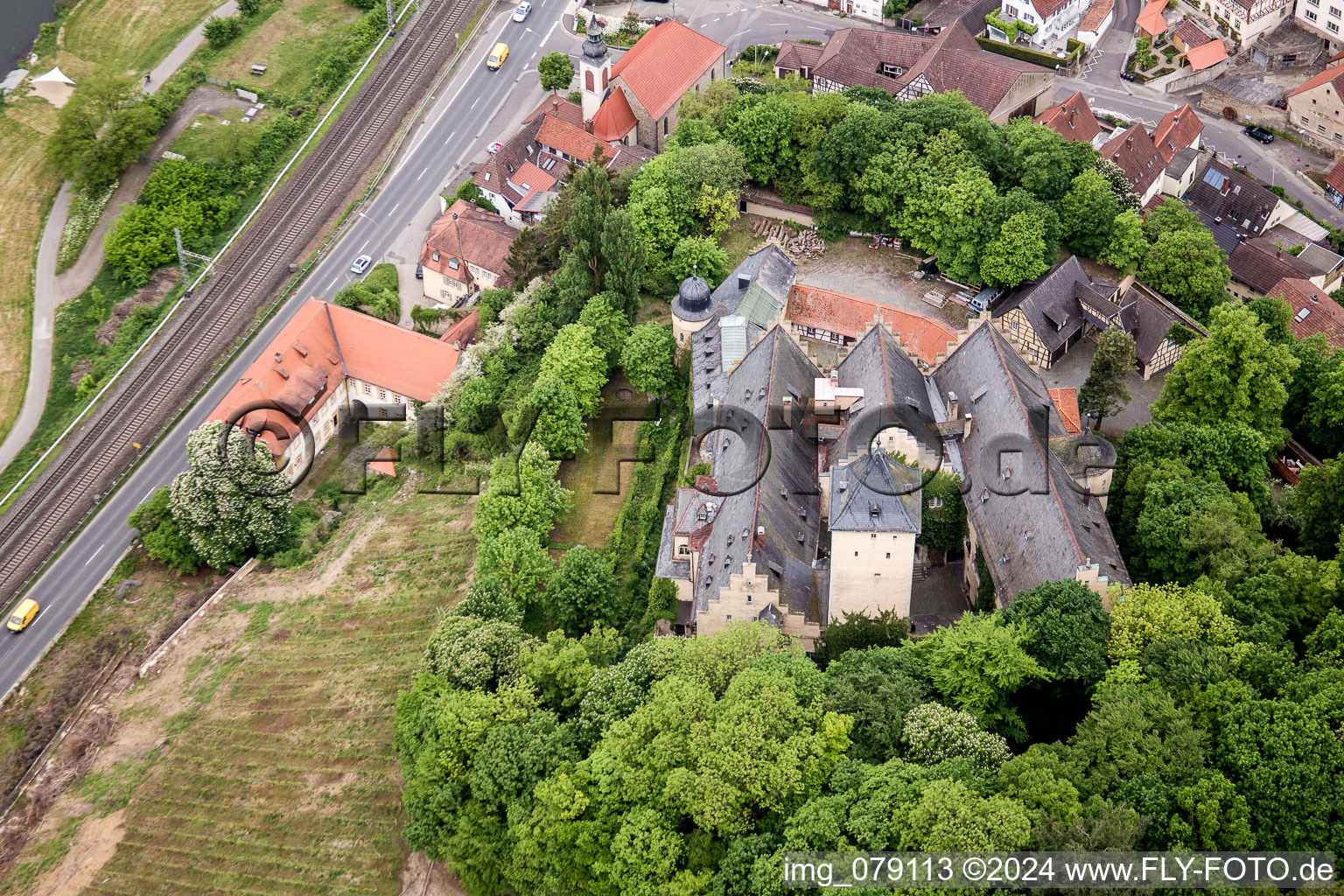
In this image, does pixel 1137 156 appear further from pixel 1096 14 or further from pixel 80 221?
pixel 80 221

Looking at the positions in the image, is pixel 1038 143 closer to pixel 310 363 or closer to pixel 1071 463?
pixel 1071 463

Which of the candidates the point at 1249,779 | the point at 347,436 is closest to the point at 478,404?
the point at 347,436

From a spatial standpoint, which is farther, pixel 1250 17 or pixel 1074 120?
pixel 1250 17

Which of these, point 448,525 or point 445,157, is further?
point 445,157

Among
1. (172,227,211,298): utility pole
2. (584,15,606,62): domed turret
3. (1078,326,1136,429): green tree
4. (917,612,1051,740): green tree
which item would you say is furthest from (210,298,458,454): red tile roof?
(917,612,1051,740): green tree

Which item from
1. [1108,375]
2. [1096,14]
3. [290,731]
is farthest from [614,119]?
[290,731]

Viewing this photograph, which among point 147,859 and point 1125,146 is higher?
point 1125,146

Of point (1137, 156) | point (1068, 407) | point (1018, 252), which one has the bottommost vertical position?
point (1137, 156)
